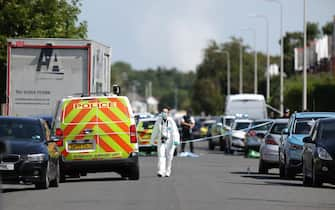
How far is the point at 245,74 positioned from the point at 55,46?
101969 millimetres

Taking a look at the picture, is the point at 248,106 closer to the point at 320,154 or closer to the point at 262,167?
the point at 262,167

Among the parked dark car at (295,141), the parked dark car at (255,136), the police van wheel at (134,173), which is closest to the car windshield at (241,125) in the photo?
the parked dark car at (255,136)

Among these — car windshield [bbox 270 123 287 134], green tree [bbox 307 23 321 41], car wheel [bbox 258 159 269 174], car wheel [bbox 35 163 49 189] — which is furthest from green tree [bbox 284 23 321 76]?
car wheel [bbox 35 163 49 189]

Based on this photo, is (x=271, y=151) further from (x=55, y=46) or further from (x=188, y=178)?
(x=55, y=46)

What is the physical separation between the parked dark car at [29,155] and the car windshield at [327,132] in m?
5.48

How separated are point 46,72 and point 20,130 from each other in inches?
283

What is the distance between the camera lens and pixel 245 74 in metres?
131

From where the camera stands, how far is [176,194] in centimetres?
2083

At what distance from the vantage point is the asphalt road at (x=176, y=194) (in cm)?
1850

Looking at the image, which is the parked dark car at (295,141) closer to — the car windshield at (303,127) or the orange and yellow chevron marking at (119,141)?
the car windshield at (303,127)

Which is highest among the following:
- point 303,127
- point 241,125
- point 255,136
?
point 303,127

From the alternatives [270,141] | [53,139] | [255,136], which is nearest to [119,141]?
[53,139]

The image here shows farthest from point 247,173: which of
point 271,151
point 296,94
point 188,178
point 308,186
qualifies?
point 296,94

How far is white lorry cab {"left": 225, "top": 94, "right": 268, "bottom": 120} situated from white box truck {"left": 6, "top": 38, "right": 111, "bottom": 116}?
2651 centimetres
